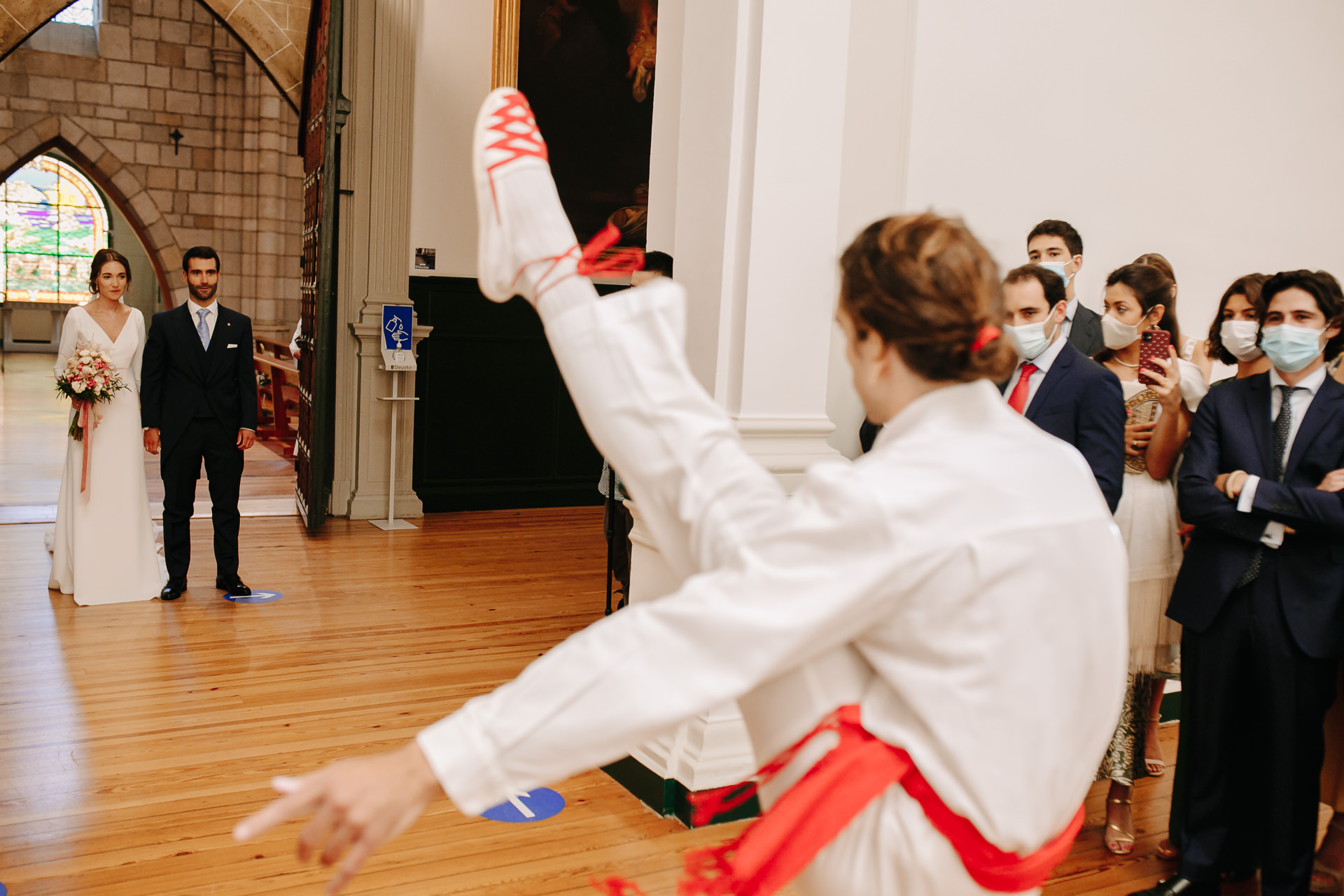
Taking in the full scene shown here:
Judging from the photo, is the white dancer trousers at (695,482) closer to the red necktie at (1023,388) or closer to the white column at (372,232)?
the red necktie at (1023,388)

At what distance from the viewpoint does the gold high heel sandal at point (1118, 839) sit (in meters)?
3.20

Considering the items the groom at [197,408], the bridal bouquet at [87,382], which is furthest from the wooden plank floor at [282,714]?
the bridal bouquet at [87,382]

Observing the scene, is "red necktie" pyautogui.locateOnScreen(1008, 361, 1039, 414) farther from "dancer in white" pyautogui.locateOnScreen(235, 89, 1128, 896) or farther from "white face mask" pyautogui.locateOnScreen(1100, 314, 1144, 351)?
"dancer in white" pyautogui.locateOnScreen(235, 89, 1128, 896)

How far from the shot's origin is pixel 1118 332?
3.42m

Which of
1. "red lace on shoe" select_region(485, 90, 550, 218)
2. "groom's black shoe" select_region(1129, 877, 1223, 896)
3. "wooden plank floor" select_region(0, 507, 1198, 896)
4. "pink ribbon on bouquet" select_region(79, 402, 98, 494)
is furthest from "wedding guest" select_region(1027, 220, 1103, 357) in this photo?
"pink ribbon on bouquet" select_region(79, 402, 98, 494)

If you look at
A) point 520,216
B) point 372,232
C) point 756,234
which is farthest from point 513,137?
point 372,232

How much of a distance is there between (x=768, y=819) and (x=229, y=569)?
5.01 metres

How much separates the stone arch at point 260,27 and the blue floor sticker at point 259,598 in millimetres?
5282

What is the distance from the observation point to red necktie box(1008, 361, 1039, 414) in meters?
3.08

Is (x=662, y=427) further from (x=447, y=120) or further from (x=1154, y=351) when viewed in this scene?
(x=447, y=120)

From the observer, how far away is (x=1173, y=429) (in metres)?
3.36

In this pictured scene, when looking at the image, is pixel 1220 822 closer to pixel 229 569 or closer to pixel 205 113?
pixel 229 569

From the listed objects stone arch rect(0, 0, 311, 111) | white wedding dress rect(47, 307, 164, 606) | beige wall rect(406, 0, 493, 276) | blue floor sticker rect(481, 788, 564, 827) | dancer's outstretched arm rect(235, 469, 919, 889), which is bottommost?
blue floor sticker rect(481, 788, 564, 827)

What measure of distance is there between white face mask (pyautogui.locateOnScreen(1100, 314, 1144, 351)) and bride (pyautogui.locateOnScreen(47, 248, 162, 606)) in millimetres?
4633
